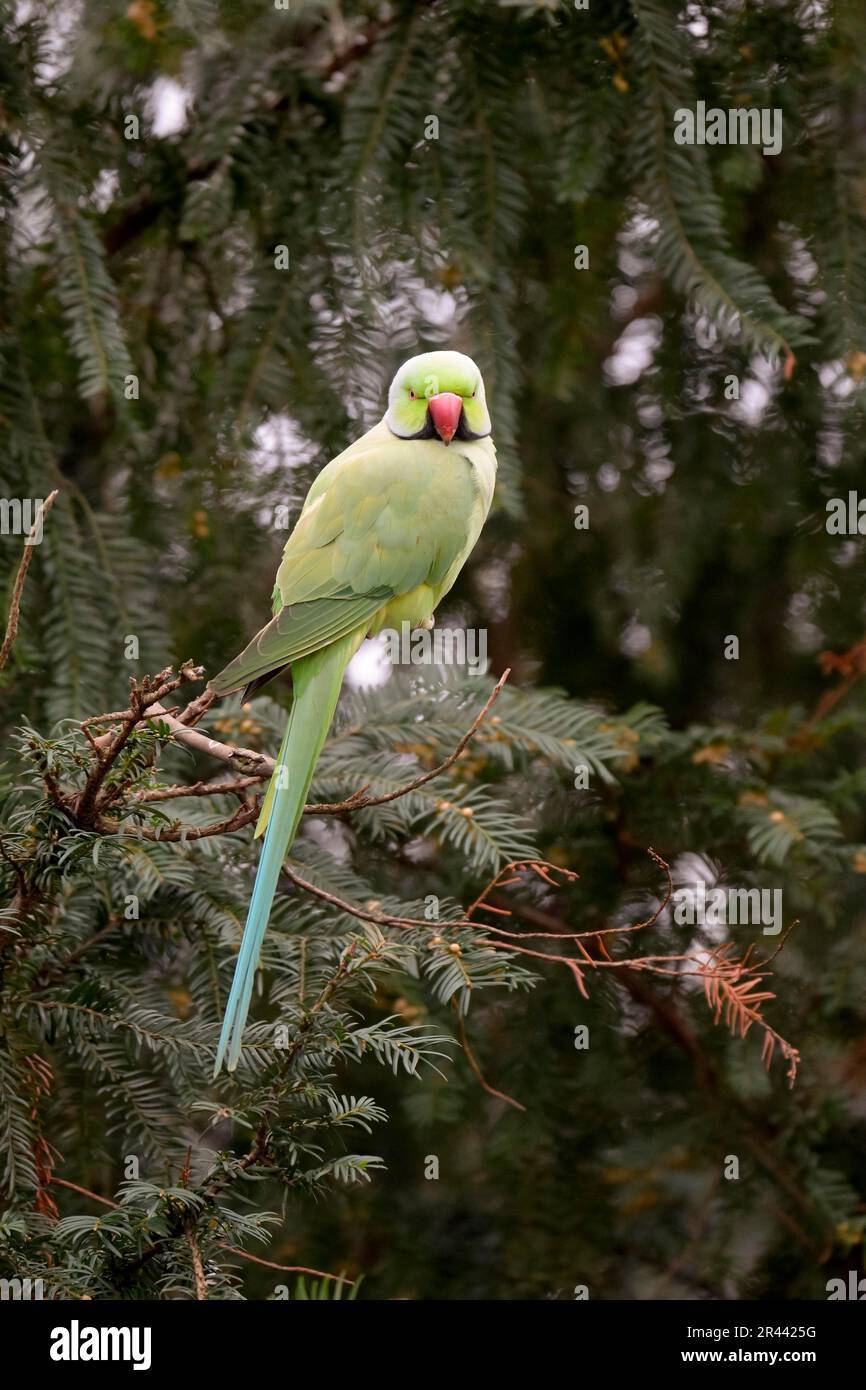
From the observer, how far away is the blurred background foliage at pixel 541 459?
2549 mm

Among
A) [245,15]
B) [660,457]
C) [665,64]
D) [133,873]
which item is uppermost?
[245,15]

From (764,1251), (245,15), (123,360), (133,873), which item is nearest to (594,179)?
(245,15)

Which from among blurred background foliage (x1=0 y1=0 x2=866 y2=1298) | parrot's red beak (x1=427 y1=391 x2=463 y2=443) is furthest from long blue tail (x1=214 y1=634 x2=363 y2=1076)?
parrot's red beak (x1=427 y1=391 x2=463 y2=443)

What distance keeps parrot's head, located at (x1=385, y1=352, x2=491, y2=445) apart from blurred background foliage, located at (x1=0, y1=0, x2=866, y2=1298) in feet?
0.38

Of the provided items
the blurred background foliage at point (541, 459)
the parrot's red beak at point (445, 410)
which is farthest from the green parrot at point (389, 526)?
the blurred background foliage at point (541, 459)

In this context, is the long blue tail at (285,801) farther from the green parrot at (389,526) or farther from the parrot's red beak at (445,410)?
the parrot's red beak at (445,410)

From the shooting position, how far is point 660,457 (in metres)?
3.49

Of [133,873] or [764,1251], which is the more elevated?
[133,873]

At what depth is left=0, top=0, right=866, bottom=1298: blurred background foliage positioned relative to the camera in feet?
8.36

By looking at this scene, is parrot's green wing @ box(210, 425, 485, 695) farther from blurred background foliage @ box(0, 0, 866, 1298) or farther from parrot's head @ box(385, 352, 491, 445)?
blurred background foliage @ box(0, 0, 866, 1298)

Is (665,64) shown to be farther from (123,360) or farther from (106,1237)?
(106,1237)

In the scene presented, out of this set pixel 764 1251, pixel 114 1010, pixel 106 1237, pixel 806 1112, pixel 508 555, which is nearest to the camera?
pixel 106 1237

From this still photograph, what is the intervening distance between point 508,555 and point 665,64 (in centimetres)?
129

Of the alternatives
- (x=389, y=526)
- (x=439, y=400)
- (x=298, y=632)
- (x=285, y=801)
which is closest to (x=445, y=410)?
(x=439, y=400)
